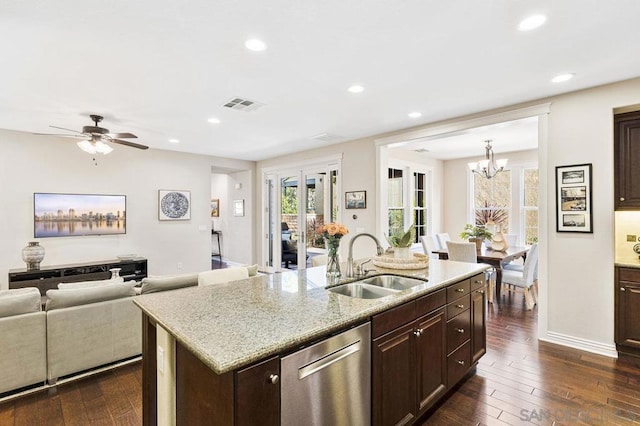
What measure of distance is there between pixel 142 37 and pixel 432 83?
2.54 metres

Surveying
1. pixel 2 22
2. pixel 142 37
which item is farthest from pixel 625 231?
pixel 2 22

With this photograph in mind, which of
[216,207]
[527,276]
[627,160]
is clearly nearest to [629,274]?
[627,160]

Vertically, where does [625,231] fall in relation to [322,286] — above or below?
above

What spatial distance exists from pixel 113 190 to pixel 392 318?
5869 millimetres

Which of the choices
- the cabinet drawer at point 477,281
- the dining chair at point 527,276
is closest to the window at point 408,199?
the dining chair at point 527,276

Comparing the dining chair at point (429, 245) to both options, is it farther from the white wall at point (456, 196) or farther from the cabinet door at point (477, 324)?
the cabinet door at point (477, 324)

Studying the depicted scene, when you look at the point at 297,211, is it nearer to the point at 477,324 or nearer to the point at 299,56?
the point at 299,56

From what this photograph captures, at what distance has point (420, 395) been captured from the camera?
205cm

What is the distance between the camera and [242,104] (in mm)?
3723

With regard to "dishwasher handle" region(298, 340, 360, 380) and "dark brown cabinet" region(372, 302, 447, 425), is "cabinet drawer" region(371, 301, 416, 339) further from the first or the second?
"dishwasher handle" region(298, 340, 360, 380)

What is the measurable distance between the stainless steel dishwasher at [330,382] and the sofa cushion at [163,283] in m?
2.02

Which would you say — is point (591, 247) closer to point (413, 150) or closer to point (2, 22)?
point (413, 150)

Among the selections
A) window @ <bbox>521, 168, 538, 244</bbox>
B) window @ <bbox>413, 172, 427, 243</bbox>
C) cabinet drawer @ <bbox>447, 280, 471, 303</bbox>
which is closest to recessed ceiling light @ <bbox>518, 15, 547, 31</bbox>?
cabinet drawer @ <bbox>447, 280, 471, 303</bbox>

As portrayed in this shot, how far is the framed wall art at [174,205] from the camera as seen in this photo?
6.38 metres
